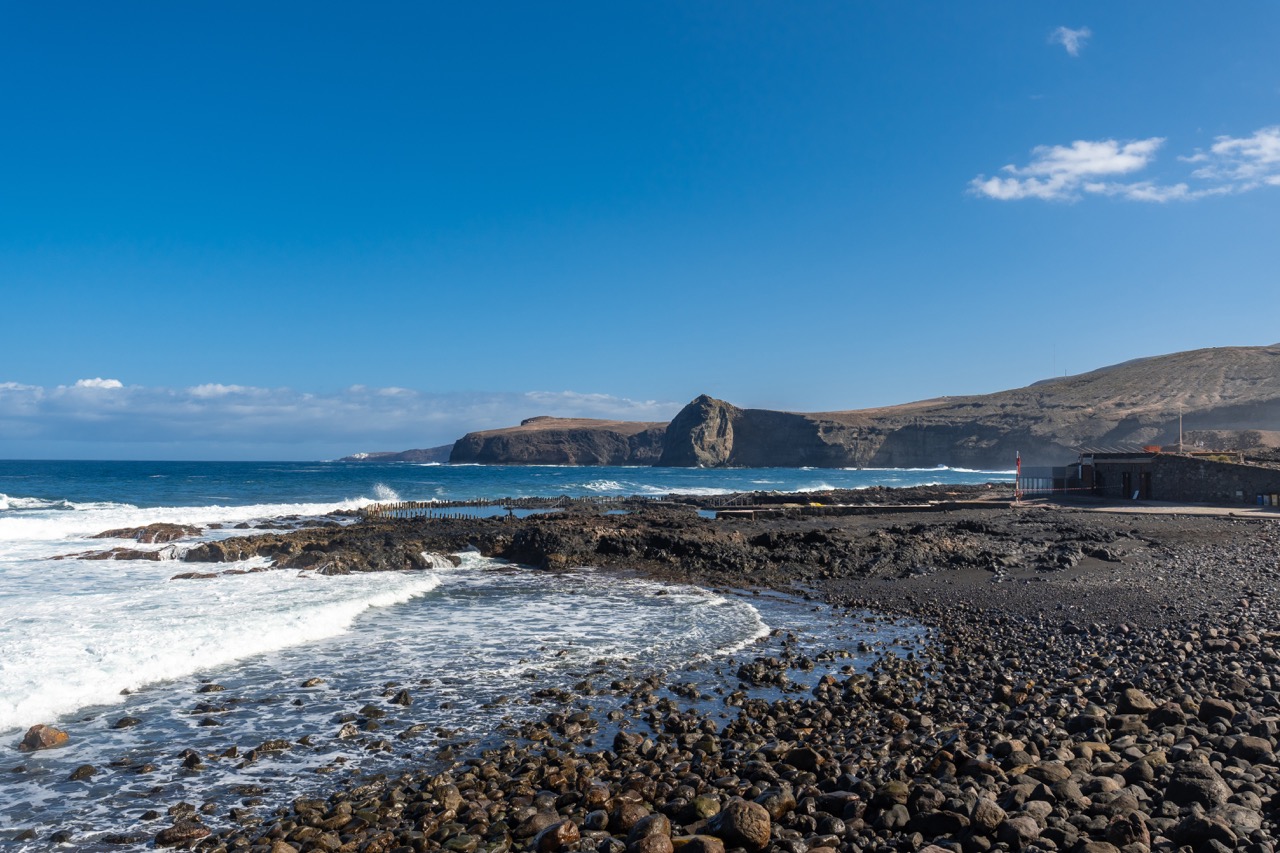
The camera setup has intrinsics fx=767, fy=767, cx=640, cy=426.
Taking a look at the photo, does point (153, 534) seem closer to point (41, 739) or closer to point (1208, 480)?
point (41, 739)

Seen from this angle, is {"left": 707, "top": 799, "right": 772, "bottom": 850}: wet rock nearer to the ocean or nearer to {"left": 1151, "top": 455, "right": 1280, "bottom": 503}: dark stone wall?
the ocean

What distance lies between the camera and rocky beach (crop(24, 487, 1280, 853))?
5375 mm

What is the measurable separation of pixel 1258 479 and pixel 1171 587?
22.9 m

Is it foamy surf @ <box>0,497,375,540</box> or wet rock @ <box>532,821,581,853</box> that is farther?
foamy surf @ <box>0,497,375,540</box>

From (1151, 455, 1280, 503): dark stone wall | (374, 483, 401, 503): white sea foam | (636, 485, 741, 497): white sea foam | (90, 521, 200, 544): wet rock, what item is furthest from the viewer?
(636, 485, 741, 497): white sea foam

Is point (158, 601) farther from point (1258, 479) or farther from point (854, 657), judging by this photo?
point (1258, 479)

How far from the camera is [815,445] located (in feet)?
455

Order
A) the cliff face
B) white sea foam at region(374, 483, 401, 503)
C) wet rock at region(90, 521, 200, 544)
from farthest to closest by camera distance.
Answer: the cliff face < white sea foam at region(374, 483, 401, 503) < wet rock at region(90, 521, 200, 544)

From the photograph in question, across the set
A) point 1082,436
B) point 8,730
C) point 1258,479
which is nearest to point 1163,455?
point 1258,479

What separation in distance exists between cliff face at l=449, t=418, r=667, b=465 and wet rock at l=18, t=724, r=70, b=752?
16187 centimetres

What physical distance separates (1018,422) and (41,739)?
13121 centimetres

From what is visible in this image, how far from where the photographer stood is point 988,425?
12556cm

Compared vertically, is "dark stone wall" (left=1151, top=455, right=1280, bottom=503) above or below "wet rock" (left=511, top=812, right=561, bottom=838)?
above

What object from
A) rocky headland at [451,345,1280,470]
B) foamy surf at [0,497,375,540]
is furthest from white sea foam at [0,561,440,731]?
rocky headland at [451,345,1280,470]
